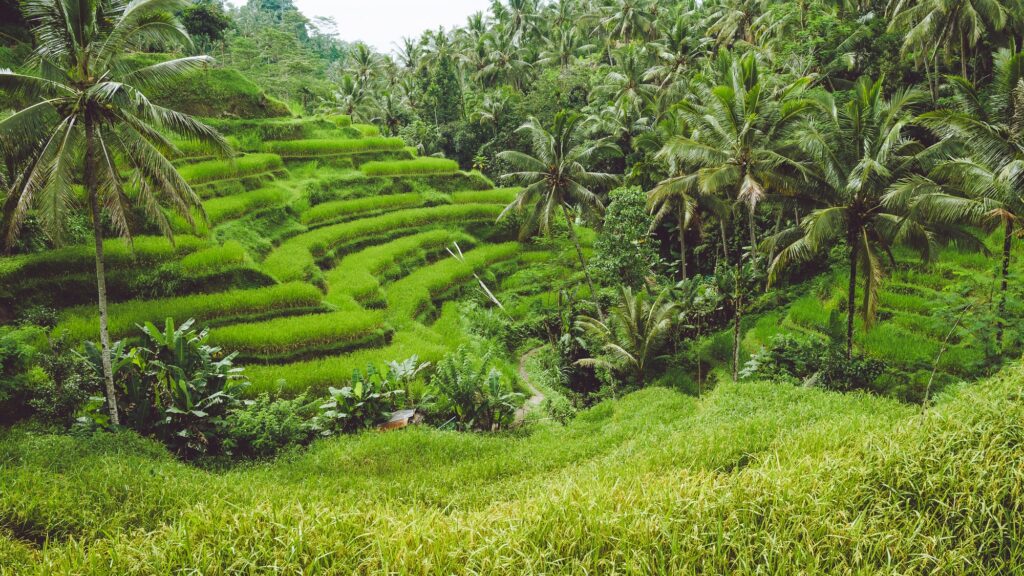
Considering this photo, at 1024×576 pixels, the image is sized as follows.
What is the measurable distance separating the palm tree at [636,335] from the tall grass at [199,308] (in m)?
8.71

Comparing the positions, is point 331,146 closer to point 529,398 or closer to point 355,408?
point 529,398

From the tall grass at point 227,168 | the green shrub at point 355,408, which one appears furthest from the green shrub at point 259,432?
the tall grass at point 227,168

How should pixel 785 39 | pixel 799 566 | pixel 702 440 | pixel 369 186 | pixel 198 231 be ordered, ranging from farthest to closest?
pixel 785 39 < pixel 369 186 < pixel 198 231 < pixel 702 440 < pixel 799 566

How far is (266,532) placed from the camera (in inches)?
145

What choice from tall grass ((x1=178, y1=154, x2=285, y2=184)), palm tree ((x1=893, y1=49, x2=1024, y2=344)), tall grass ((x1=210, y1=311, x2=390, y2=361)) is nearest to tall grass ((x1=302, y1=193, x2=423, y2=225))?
tall grass ((x1=178, y1=154, x2=285, y2=184))

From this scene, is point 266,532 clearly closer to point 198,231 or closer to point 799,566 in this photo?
point 799,566

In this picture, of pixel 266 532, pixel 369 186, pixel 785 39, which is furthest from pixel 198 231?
pixel 785 39

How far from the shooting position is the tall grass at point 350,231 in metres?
16.4

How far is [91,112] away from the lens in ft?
26.3

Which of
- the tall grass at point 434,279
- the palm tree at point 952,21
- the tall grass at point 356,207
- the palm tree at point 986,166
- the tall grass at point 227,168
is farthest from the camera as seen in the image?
the tall grass at point 356,207

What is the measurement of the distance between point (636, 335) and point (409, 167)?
1609cm

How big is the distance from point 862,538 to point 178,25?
39.6 feet

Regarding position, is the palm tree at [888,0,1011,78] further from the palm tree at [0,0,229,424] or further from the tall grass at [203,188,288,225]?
the tall grass at [203,188,288,225]

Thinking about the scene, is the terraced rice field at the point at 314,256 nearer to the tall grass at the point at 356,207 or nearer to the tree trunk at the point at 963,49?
the tall grass at the point at 356,207
